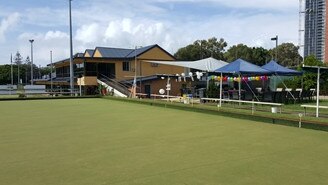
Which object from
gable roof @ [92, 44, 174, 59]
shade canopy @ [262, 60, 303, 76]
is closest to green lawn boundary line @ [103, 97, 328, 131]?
shade canopy @ [262, 60, 303, 76]

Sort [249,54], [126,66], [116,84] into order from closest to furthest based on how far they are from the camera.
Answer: [116,84] < [126,66] < [249,54]

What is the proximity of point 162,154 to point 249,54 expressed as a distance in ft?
156

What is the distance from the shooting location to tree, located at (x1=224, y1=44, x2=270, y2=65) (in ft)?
168

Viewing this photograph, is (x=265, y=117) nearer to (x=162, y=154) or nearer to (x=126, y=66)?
(x=162, y=154)

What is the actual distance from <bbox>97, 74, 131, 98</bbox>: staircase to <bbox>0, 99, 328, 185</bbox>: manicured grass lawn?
16.4 metres

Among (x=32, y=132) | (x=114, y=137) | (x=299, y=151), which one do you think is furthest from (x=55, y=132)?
(x=299, y=151)

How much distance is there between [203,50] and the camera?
54312 millimetres

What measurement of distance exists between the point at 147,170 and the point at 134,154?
1062 millimetres

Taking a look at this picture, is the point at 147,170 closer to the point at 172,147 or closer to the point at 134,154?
the point at 134,154

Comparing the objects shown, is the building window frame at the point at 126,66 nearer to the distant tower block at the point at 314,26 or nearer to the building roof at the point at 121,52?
the building roof at the point at 121,52

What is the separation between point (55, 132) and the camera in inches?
337

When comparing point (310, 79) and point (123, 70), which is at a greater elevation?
point (123, 70)

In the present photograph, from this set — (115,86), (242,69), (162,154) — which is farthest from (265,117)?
(115,86)

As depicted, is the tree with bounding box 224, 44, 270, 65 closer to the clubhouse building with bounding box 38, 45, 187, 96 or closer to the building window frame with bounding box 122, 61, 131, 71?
the clubhouse building with bounding box 38, 45, 187, 96
